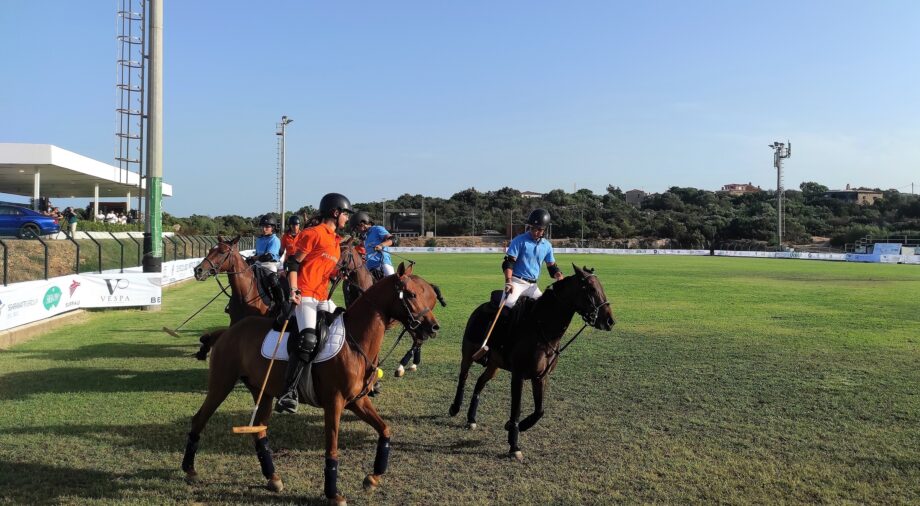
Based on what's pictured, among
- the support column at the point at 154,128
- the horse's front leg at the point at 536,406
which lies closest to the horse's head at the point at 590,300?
the horse's front leg at the point at 536,406

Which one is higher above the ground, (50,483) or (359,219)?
(359,219)

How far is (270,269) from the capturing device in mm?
10867

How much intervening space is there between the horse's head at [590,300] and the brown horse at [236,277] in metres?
5.40

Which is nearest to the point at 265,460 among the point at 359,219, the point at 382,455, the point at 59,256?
the point at 382,455

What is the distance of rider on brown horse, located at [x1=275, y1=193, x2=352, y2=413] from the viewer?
5.51m

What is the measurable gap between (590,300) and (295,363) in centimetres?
314

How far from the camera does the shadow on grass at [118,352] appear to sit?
1164 centimetres

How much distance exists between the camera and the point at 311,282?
19.5 feet

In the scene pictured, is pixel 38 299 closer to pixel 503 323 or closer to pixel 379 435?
pixel 503 323

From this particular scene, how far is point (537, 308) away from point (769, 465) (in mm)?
2819

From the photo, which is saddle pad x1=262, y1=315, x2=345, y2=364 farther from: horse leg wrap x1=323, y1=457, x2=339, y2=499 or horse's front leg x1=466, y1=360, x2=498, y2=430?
horse's front leg x1=466, y1=360, x2=498, y2=430

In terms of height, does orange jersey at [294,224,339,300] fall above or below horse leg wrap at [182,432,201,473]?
above

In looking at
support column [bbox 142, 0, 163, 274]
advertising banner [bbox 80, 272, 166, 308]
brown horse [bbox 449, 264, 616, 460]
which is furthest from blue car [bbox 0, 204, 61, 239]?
brown horse [bbox 449, 264, 616, 460]

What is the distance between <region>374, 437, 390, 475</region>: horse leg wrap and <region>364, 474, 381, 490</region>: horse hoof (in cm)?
6
